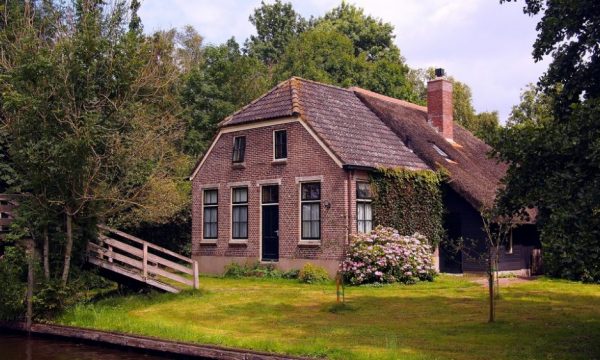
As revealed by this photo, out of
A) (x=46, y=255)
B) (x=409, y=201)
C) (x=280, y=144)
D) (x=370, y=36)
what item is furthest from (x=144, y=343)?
(x=370, y=36)

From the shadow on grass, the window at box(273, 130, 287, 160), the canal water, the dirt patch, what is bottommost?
the canal water

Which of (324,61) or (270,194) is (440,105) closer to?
(270,194)

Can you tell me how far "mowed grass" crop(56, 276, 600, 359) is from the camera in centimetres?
1028

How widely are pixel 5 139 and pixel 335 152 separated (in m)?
10.1

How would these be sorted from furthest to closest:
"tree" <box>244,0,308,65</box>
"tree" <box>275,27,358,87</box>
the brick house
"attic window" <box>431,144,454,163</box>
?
"tree" <box>244,0,308,65</box> < "tree" <box>275,27,358,87</box> < "attic window" <box>431,144,454,163</box> < the brick house

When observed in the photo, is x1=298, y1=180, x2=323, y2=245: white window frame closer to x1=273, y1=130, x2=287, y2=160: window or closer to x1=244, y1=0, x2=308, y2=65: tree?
x1=273, y1=130, x2=287, y2=160: window

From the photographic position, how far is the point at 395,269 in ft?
66.5

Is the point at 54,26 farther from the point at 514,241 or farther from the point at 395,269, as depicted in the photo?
the point at 514,241

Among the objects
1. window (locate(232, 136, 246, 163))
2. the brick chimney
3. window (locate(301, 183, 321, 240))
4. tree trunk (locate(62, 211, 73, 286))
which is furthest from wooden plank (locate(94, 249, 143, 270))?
the brick chimney

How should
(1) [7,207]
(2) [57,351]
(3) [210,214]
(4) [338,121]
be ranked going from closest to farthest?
(2) [57,351]
(1) [7,207]
(4) [338,121]
(3) [210,214]

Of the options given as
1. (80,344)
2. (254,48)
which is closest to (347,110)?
(80,344)

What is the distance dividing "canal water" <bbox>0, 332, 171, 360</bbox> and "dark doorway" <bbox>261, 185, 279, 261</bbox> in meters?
10.7

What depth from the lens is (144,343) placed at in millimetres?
11672

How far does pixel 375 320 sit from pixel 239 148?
13167mm
